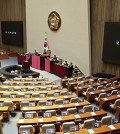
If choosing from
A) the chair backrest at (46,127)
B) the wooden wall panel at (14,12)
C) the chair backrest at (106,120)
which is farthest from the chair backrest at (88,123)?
the wooden wall panel at (14,12)

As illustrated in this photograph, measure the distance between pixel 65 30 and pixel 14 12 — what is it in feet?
27.7

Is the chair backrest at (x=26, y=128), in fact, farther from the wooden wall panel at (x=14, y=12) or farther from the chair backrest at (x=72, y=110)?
the wooden wall panel at (x=14, y=12)

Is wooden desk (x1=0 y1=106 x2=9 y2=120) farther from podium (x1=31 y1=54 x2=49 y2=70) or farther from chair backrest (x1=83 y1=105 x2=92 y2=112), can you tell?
podium (x1=31 y1=54 x2=49 y2=70)

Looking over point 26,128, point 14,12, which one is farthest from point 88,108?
point 14,12

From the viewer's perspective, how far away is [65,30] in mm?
18953

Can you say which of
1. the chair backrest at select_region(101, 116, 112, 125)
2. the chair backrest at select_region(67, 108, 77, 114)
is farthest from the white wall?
the chair backrest at select_region(101, 116, 112, 125)

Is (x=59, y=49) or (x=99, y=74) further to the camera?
(x=59, y=49)

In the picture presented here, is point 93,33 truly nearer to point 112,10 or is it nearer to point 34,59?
point 112,10

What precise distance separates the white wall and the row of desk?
5.11 feet

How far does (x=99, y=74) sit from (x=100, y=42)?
239 centimetres

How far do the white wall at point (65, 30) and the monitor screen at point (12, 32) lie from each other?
202cm

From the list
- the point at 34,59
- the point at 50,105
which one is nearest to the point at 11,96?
the point at 50,105

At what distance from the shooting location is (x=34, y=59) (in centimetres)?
1962

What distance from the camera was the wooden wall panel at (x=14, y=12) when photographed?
2399cm
